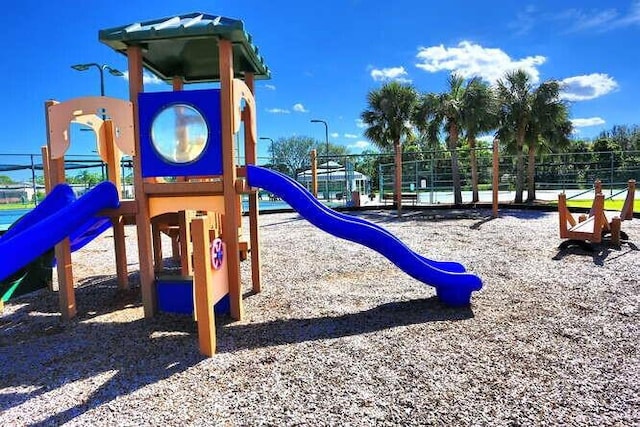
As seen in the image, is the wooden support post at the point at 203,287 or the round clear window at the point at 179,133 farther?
Answer: the round clear window at the point at 179,133

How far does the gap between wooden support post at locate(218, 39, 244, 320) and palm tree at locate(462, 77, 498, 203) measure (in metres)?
16.0

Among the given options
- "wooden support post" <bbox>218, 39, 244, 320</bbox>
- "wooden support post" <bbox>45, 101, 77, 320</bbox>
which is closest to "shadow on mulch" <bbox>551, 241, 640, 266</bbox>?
"wooden support post" <bbox>218, 39, 244, 320</bbox>

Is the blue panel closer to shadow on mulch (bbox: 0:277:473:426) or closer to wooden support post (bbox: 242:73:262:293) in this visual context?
wooden support post (bbox: 242:73:262:293)

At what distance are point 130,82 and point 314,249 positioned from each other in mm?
4752

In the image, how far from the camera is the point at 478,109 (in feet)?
60.7

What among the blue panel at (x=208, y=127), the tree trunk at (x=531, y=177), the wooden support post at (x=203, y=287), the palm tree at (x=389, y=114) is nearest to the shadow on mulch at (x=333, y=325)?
the wooden support post at (x=203, y=287)

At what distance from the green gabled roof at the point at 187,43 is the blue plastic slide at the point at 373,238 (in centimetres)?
141

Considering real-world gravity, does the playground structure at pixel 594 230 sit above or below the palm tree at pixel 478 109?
below

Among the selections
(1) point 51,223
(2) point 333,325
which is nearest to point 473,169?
(2) point 333,325

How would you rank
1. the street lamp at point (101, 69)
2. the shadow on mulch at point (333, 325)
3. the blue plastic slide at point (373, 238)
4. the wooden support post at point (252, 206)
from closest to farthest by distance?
the shadow on mulch at point (333, 325) → the blue plastic slide at point (373, 238) → the wooden support post at point (252, 206) → the street lamp at point (101, 69)

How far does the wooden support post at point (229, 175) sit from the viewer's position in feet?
13.8

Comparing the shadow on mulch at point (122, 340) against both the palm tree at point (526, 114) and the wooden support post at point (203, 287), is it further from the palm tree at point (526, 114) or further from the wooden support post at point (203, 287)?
the palm tree at point (526, 114)

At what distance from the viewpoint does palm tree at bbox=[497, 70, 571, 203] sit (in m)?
17.9

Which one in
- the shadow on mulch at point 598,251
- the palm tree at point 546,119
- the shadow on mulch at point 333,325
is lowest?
the shadow on mulch at point 333,325
